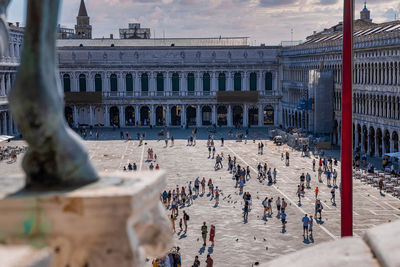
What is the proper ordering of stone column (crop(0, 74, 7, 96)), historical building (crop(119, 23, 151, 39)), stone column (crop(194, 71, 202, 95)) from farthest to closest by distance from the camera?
historical building (crop(119, 23, 151, 39)), stone column (crop(194, 71, 202, 95)), stone column (crop(0, 74, 7, 96))

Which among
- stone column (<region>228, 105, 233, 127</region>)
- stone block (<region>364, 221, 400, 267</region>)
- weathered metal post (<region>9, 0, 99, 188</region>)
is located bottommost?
stone column (<region>228, 105, 233, 127</region>)

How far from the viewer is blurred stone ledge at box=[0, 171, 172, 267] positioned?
13.8ft

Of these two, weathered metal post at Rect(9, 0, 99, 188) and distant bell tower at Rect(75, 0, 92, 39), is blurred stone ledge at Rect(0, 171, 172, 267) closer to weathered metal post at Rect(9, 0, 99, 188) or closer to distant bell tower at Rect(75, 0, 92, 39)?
weathered metal post at Rect(9, 0, 99, 188)

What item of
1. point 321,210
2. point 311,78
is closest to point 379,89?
point 311,78

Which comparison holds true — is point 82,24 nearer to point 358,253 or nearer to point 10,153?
point 10,153

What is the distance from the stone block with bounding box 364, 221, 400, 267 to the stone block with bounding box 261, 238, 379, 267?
5 cm

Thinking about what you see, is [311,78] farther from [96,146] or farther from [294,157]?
[96,146]

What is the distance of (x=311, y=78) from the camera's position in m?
68.9

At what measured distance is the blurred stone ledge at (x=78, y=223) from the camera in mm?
4195

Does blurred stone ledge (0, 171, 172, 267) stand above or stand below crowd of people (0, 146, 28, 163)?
above

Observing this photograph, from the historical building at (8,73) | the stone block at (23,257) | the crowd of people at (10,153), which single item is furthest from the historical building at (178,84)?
the stone block at (23,257)

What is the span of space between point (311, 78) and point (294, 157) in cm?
1502

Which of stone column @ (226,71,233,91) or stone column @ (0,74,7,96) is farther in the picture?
stone column @ (226,71,233,91)

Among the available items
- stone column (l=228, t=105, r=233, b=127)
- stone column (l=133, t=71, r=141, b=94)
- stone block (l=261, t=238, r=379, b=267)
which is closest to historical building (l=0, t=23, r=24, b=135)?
stone column (l=133, t=71, r=141, b=94)
